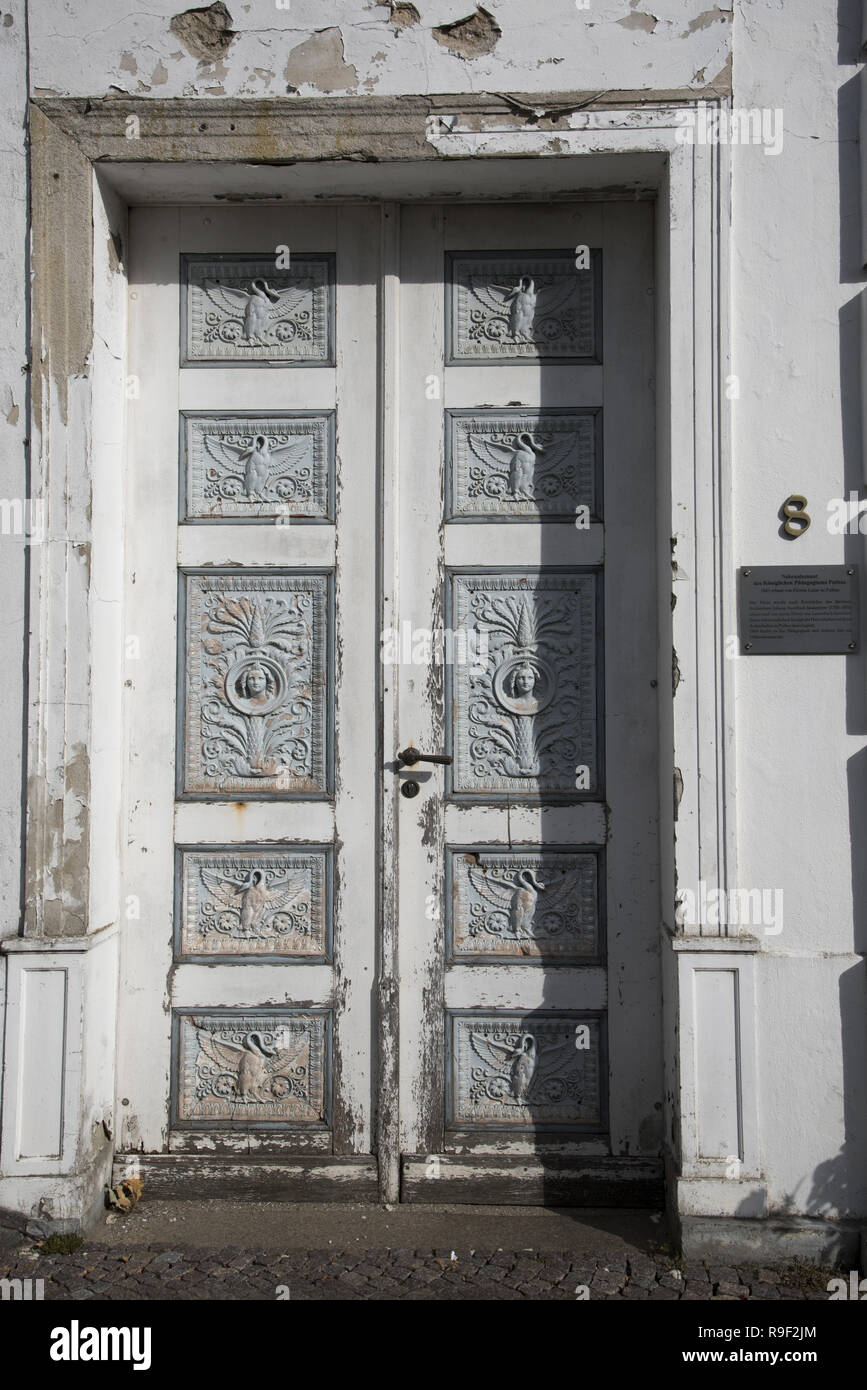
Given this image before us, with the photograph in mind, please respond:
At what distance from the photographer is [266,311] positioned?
3.79m

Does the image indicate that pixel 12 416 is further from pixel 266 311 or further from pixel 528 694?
pixel 528 694

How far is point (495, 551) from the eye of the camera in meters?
3.72

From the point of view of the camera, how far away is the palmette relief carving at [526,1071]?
363 centimetres

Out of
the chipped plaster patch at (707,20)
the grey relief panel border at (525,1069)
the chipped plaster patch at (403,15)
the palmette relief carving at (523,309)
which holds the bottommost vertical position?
the grey relief panel border at (525,1069)

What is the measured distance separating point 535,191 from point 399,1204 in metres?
3.30

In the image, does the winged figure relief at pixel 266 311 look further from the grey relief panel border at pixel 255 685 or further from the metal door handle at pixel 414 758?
the metal door handle at pixel 414 758

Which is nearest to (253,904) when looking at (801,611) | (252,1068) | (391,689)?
(252,1068)

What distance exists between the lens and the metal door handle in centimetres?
364

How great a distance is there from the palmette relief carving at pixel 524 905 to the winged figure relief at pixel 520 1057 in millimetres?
273

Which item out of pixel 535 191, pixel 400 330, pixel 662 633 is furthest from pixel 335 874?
pixel 535 191

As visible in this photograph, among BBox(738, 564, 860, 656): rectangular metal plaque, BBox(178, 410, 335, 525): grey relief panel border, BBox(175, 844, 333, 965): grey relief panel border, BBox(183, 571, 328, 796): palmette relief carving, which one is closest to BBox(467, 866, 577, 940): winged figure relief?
BBox(175, 844, 333, 965): grey relief panel border

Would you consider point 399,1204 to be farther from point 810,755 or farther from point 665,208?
point 665,208

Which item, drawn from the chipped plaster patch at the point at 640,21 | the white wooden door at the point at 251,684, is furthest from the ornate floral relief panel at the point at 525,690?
the chipped plaster patch at the point at 640,21
